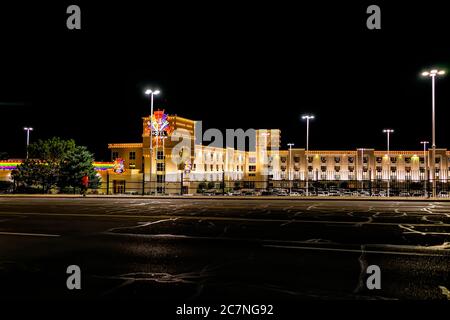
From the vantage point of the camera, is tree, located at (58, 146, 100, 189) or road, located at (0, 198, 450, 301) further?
tree, located at (58, 146, 100, 189)

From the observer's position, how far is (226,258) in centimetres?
799

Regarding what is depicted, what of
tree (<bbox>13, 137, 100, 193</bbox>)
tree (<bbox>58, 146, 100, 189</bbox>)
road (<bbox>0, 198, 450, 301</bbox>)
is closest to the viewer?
road (<bbox>0, 198, 450, 301</bbox>)

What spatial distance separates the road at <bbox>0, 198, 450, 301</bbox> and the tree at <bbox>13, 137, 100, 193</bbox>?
2895 centimetres

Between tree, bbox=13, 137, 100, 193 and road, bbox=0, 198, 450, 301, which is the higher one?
tree, bbox=13, 137, 100, 193

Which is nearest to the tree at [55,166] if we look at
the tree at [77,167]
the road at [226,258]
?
the tree at [77,167]

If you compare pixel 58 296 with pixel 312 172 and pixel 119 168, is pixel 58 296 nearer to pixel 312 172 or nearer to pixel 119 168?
pixel 119 168

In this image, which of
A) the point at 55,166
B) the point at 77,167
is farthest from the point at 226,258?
the point at 55,166

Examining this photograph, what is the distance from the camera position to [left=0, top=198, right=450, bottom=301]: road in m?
5.93

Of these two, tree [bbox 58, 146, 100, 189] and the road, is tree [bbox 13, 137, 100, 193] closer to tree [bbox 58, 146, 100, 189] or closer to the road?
tree [bbox 58, 146, 100, 189]

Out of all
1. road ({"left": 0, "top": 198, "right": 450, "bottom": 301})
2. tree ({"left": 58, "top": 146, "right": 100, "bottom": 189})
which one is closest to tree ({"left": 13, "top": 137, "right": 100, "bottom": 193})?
tree ({"left": 58, "top": 146, "right": 100, "bottom": 189})

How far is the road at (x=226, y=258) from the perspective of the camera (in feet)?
19.4

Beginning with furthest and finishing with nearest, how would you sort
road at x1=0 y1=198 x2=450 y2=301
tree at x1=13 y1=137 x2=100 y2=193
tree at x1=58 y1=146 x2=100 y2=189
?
1. tree at x1=58 y1=146 x2=100 y2=189
2. tree at x1=13 y1=137 x2=100 y2=193
3. road at x1=0 y1=198 x2=450 y2=301

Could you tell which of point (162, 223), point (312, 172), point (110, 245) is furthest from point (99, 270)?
point (312, 172)

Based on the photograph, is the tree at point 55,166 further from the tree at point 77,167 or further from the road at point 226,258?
the road at point 226,258
